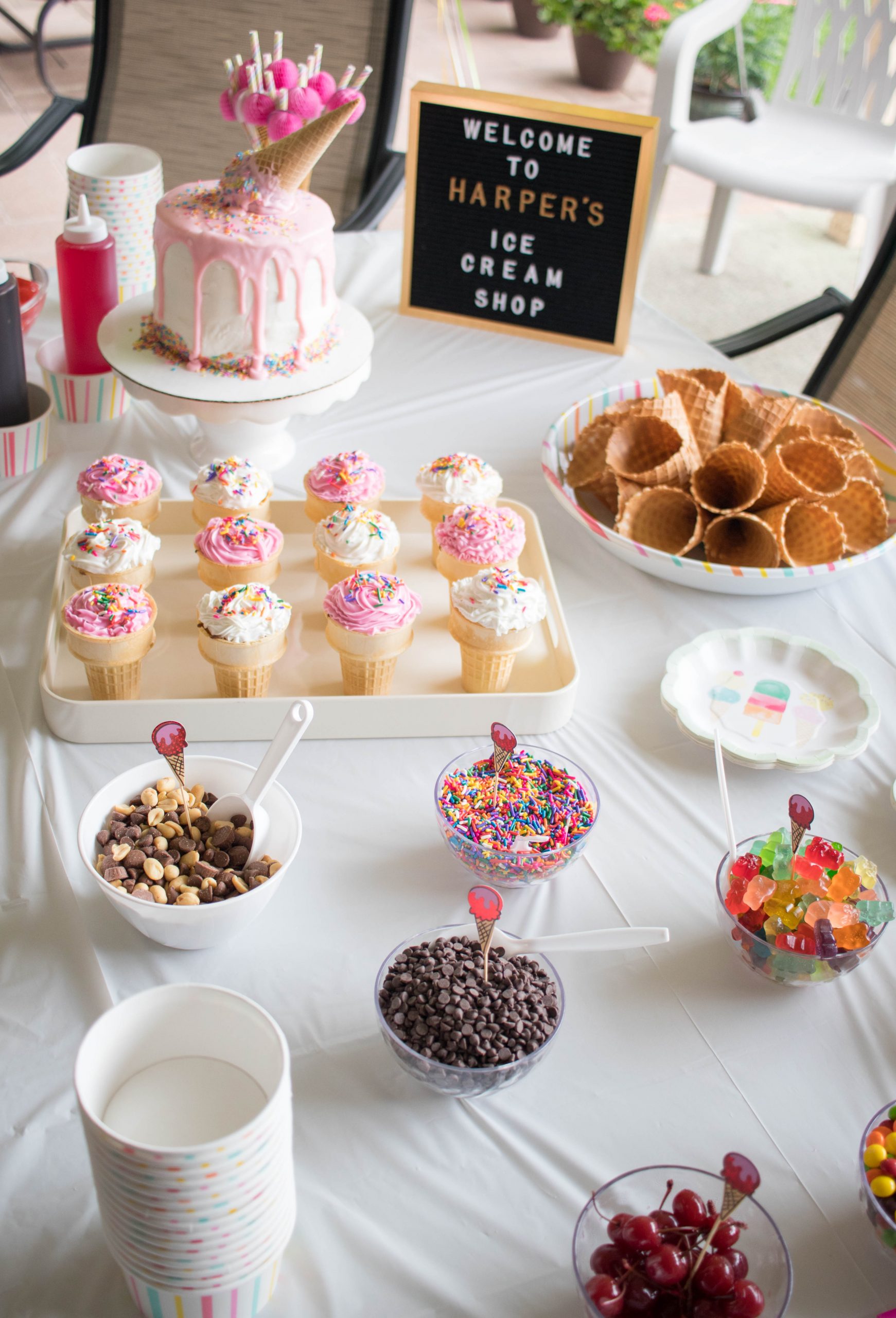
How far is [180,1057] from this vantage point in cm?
78

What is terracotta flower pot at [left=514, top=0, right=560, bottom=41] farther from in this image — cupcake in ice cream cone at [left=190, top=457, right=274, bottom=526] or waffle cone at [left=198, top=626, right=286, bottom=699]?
waffle cone at [left=198, top=626, right=286, bottom=699]

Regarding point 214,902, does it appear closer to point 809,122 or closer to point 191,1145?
point 191,1145

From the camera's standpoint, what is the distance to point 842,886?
1.00m

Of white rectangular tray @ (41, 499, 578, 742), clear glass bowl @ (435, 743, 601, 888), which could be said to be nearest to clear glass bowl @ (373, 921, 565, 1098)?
clear glass bowl @ (435, 743, 601, 888)

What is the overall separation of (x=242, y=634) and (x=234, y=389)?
43 centimetres

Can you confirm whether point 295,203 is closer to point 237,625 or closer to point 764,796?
point 237,625

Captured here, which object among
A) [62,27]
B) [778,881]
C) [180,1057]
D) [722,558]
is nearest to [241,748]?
[180,1057]

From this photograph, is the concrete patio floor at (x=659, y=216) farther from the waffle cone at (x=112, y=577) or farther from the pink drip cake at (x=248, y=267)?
the waffle cone at (x=112, y=577)

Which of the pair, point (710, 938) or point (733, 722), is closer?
point (710, 938)

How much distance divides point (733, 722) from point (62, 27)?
20.5ft

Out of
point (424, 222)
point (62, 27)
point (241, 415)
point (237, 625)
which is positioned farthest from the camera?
point (62, 27)

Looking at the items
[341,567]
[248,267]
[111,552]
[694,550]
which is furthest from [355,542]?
[694,550]

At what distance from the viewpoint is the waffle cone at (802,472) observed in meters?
1.48

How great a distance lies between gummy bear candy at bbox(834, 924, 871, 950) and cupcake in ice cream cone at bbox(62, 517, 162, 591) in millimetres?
861
